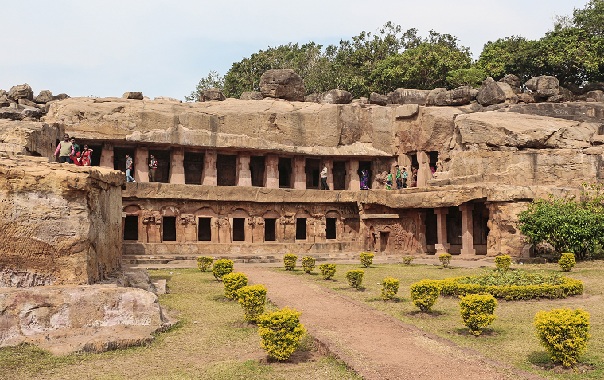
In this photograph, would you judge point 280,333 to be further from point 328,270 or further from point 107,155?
point 107,155

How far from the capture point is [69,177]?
10.4 metres

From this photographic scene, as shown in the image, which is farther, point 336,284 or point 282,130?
point 282,130

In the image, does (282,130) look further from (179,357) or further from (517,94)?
(179,357)

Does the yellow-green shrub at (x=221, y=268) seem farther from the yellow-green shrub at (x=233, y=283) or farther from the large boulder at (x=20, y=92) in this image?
the large boulder at (x=20, y=92)

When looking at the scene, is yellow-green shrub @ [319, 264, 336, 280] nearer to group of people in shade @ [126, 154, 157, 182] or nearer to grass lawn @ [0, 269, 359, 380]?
grass lawn @ [0, 269, 359, 380]

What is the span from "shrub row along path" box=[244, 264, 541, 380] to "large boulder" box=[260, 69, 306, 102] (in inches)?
861

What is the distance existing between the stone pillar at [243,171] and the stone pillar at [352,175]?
580 centimetres

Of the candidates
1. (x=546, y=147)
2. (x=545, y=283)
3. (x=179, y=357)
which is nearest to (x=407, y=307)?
(x=545, y=283)

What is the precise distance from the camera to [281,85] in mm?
33969

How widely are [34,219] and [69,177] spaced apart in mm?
961

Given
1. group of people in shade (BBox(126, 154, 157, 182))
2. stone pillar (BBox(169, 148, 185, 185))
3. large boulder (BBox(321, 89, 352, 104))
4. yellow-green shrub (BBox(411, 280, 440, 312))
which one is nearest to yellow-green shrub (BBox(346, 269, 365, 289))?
yellow-green shrub (BBox(411, 280, 440, 312))

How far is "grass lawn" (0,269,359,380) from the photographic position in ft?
25.8

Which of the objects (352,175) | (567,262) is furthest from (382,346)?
(352,175)

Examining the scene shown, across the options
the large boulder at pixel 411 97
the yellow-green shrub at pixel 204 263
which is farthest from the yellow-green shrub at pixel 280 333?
the large boulder at pixel 411 97
